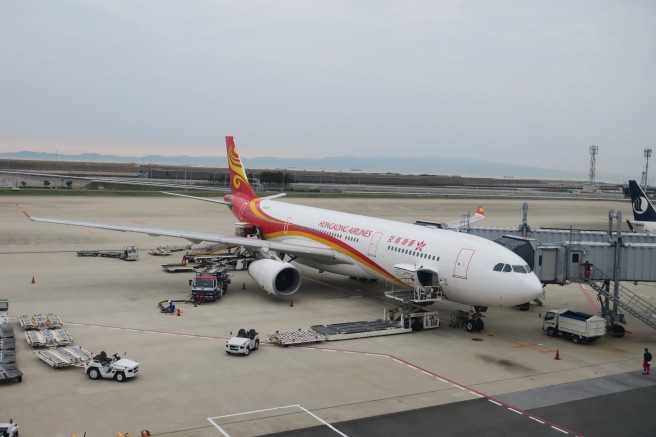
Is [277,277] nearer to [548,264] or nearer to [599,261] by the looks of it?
[548,264]

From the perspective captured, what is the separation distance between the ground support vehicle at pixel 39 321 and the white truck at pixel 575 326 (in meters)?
20.5

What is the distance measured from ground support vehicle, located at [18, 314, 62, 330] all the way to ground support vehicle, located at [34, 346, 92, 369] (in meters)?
2.80

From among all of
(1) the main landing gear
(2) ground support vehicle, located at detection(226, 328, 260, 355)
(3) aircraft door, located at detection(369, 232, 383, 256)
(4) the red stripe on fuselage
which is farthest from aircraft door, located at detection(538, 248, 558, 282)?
(2) ground support vehicle, located at detection(226, 328, 260, 355)

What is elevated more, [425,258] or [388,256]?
[425,258]

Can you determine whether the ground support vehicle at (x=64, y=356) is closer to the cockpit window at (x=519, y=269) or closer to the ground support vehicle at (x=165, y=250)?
the cockpit window at (x=519, y=269)

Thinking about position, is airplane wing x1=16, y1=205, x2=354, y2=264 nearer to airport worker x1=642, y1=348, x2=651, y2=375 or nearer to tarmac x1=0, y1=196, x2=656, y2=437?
tarmac x1=0, y1=196, x2=656, y2=437

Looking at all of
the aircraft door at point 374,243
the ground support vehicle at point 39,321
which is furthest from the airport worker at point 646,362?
the ground support vehicle at point 39,321

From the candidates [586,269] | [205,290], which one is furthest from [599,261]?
[205,290]

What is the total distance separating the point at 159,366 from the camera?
20.3 meters

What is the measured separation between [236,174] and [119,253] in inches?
418

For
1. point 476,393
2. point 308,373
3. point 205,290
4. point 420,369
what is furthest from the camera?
point 205,290

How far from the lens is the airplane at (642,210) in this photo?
4538cm

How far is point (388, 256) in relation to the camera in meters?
28.5

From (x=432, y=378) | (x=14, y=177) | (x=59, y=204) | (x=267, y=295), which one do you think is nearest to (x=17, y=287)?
(x=267, y=295)
